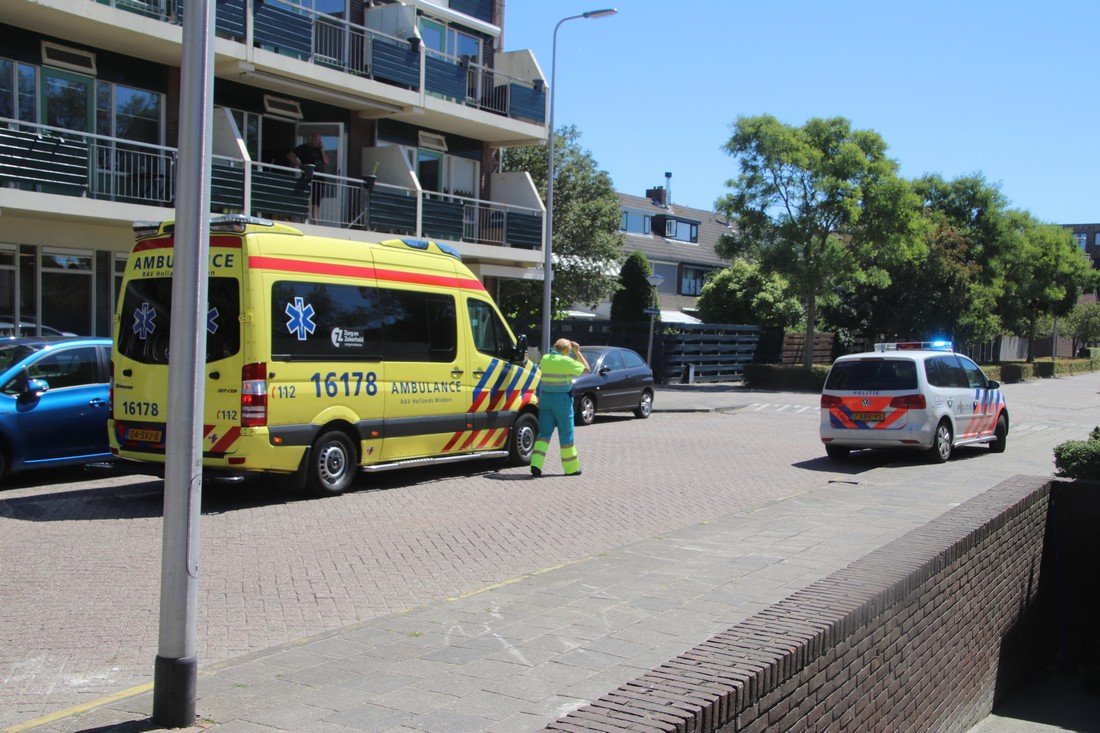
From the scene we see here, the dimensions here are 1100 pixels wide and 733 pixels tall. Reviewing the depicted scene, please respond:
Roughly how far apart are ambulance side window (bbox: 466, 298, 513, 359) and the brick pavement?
1645mm

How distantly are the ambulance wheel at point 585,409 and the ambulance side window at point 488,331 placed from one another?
21.1 ft

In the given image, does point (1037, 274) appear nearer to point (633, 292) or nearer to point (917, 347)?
point (633, 292)

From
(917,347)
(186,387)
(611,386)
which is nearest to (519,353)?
(611,386)

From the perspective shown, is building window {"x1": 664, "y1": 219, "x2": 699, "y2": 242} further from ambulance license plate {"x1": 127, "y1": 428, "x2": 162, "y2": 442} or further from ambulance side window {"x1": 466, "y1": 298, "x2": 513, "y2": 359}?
ambulance license plate {"x1": 127, "y1": 428, "x2": 162, "y2": 442}

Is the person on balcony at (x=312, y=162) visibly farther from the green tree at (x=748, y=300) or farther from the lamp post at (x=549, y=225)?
the green tree at (x=748, y=300)

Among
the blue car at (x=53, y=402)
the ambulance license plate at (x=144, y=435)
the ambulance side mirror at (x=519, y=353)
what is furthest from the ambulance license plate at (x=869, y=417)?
the blue car at (x=53, y=402)

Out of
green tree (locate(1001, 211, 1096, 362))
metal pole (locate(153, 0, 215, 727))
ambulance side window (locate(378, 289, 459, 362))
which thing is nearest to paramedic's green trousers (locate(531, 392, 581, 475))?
ambulance side window (locate(378, 289, 459, 362))

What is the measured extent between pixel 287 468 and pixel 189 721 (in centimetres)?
646

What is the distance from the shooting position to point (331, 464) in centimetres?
1152

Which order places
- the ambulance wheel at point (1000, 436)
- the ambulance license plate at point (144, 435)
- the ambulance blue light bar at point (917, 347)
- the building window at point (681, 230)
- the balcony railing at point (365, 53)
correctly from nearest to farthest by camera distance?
the ambulance license plate at point (144, 435), the ambulance blue light bar at point (917, 347), the ambulance wheel at point (1000, 436), the balcony railing at point (365, 53), the building window at point (681, 230)

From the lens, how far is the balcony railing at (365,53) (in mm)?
18703

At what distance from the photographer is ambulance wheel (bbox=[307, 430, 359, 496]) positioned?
36.9 feet

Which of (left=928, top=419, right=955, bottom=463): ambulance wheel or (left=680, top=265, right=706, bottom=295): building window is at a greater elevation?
(left=680, top=265, right=706, bottom=295): building window

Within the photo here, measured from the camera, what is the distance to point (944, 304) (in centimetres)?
4044
